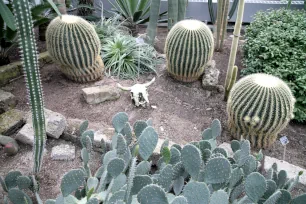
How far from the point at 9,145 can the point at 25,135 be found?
0.13 metres

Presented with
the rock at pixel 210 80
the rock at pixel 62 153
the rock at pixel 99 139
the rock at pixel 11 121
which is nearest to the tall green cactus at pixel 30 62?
the rock at pixel 62 153

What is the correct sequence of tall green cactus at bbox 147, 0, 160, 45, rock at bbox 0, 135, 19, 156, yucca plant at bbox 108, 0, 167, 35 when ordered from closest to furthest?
rock at bbox 0, 135, 19, 156 < tall green cactus at bbox 147, 0, 160, 45 < yucca plant at bbox 108, 0, 167, 35

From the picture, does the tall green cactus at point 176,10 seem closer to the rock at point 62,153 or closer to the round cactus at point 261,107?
the round cactus at point 261,107

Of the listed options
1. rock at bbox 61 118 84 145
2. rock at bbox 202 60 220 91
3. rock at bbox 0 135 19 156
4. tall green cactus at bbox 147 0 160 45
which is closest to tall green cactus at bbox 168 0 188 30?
tall green cactus at bbox 147 0 160 45

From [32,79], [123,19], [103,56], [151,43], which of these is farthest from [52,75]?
[32,79]

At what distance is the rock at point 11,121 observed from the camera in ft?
7.16

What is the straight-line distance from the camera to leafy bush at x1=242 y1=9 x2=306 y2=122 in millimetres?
2986

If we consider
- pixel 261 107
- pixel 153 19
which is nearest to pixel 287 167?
pixel 261 107

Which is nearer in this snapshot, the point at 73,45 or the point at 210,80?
the point at 73,45

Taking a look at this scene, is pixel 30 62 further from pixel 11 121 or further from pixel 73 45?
pixel 73 45

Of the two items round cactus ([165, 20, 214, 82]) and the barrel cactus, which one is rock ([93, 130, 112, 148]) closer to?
the barrel cactus

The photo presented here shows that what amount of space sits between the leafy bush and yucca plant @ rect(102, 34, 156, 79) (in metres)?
1.08

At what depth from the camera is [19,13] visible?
45.4 inches

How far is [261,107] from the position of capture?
2176mm
